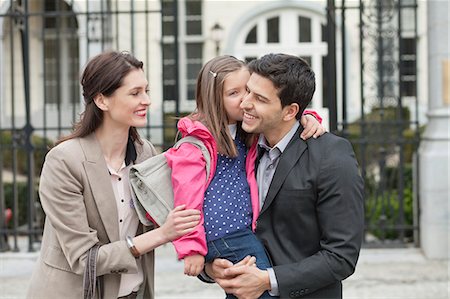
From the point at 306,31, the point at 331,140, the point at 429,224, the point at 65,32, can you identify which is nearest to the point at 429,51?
the point at 429,224

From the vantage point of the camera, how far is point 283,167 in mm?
2662

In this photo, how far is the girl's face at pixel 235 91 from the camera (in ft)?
9.11

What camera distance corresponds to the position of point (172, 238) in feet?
8.77

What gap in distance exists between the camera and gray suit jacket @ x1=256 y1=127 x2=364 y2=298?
8.54ft

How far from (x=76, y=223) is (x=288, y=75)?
2.90ft

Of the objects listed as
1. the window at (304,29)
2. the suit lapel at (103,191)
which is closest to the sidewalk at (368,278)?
the suit lapel at (103,191)

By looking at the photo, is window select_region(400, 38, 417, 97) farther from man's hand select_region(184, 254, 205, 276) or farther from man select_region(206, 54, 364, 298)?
man's hand select_region(184, 254, 205, 276)

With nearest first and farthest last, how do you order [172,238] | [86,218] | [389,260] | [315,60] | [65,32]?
[172,238] → [86,218] → [389,260] → [65,32] → [315,60]

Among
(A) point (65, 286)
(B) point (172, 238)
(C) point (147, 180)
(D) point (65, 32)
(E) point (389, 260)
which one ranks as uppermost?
(D) point (65, 32)

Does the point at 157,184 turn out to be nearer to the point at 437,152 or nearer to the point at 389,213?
the point at 437,152

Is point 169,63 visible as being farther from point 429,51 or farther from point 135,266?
point 135,266

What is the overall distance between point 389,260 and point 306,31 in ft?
45.1

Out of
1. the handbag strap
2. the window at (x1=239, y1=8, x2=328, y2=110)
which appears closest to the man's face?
the handbag strap

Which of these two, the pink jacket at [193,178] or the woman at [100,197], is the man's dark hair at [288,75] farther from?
the woman at [100,197]
